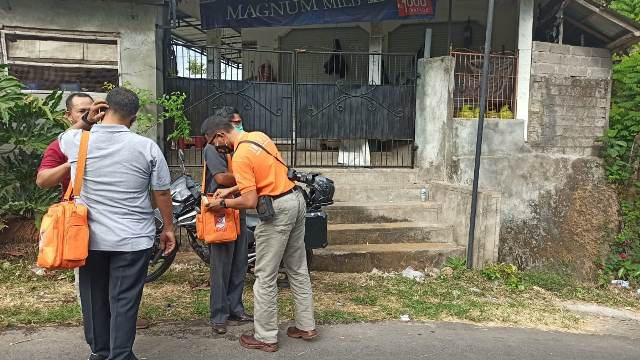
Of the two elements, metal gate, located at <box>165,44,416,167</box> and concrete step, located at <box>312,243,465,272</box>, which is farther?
metal gate, located at <box>165,44,416,167</box>

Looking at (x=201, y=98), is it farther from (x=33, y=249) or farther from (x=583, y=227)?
(x=583, y=227)

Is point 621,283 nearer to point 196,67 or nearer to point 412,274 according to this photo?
point 412,274

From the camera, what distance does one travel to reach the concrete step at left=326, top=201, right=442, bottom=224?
22.4 ft

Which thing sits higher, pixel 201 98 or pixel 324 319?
pixel 201 98

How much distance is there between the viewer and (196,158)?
8047mm

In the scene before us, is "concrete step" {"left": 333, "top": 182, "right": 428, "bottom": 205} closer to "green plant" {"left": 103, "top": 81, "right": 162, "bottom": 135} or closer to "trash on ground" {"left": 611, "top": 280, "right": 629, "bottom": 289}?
"green plant" {"left": 103, "top": 81, "right": 162, "bottom": 135}

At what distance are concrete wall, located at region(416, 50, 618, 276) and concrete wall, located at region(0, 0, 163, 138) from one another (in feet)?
13.4

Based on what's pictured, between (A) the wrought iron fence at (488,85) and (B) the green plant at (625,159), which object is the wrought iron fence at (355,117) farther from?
(B) the green plant at (625,159)

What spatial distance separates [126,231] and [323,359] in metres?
1.70

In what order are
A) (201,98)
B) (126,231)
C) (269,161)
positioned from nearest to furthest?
1. (126,231)
2. (269,161)
3. (201,98)

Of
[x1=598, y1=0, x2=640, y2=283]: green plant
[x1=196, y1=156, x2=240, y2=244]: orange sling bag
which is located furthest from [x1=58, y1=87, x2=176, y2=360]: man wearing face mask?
[x1=598, y1=0, x2=640, y2=283]: green plant

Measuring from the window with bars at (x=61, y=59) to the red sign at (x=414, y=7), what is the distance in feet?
17.9

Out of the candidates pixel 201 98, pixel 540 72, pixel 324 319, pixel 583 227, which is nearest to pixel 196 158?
pixel 201 98

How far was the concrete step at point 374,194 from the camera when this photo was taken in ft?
24.0
